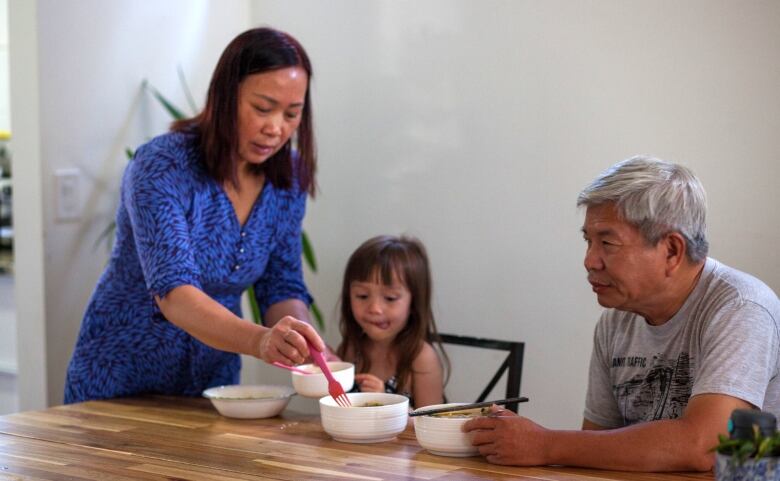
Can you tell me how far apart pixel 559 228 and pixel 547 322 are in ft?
0.96

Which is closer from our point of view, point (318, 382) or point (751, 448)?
point (751, 448)

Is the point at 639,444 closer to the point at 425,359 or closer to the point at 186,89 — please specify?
the point at 425,359

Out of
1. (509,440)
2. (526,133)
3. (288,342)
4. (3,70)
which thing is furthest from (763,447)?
(3,70)

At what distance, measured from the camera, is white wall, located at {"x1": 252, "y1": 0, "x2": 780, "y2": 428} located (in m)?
2.65

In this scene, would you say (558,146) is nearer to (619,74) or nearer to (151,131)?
(619,74)

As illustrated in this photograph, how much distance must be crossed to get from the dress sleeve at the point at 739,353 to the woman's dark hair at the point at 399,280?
1.07m

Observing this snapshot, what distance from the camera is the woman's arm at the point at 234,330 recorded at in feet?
6.17

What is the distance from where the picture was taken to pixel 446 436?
1731 mm

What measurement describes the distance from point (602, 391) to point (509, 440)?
1.39 ft

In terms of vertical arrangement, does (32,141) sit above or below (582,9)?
below

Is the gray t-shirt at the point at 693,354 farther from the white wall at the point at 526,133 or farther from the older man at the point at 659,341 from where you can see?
the white wall at the point at 526,133

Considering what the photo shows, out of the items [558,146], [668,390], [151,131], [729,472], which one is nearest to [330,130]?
[151,131]

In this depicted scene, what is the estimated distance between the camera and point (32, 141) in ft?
9.54

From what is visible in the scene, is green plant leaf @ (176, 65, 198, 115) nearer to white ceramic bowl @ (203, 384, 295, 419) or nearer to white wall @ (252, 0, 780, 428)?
white wall @ (252, 0, 780, 428)
